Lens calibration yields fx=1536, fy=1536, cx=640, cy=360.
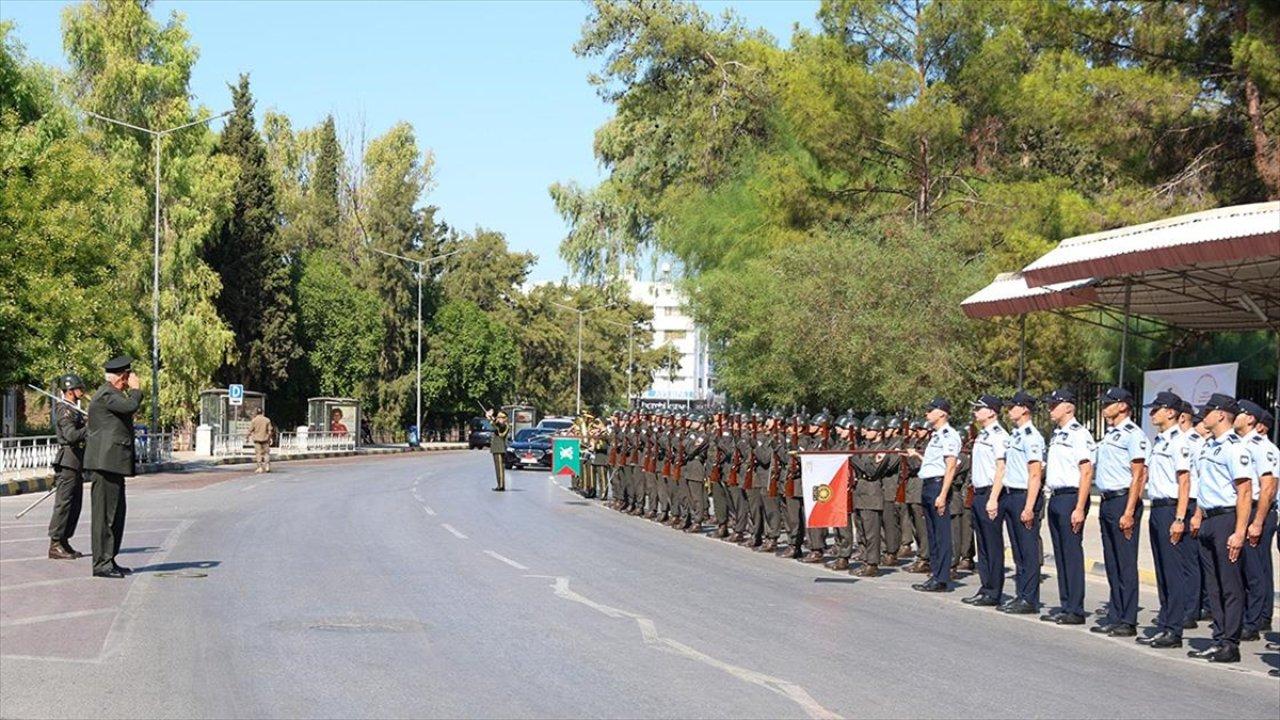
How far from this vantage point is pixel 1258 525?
11727mm

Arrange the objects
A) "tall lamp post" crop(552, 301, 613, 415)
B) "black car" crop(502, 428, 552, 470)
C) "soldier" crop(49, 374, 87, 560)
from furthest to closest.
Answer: "tall lamp post" crop(552, 301, 613, 415) → "black car" crop(502, 428, 552, 470) → "soldier" crop(49, 374, 87, 560)

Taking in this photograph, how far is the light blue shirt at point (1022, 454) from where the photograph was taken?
14117 mm

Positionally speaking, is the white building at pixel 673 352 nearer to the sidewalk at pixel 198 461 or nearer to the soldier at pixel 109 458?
the sidewalk at pixel 198 461

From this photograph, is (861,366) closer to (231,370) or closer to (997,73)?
(997,73)

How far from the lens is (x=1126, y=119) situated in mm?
Result: 28625

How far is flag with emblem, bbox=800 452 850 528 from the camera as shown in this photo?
57.4ft

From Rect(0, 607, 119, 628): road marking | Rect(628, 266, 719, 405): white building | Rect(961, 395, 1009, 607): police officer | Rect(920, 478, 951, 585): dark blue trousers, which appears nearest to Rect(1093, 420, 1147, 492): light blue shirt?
Rect(961, 395, 1009, 607): police officer

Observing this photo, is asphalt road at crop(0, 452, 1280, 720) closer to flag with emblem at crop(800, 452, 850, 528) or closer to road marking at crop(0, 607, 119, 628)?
road marking at crop(0, 607, 119, 628)

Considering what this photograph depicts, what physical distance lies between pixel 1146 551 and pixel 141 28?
4928 centimetres

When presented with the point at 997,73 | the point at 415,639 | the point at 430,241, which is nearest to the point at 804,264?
the point at 997,73

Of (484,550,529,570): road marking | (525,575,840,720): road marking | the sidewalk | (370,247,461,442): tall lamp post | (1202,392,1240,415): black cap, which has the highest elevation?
(370,247,461,442): tall lamp post

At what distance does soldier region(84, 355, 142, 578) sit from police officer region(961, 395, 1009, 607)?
8.03m

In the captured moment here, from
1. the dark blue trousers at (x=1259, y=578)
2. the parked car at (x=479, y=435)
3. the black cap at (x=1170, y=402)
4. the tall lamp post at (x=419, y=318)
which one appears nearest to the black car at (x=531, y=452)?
the tall lamp post at (x=419, y=318)

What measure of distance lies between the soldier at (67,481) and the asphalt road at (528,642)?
30 cm
